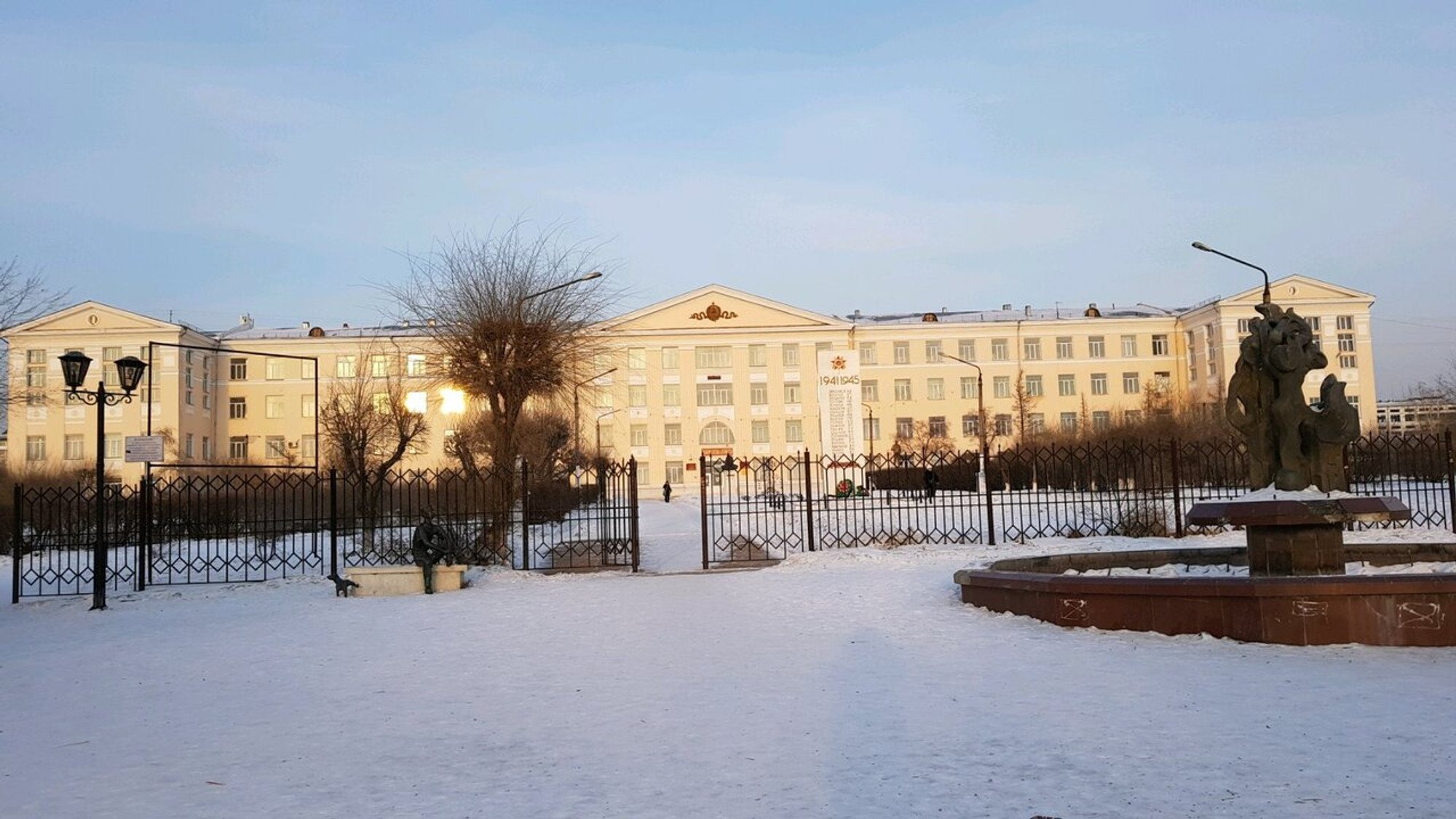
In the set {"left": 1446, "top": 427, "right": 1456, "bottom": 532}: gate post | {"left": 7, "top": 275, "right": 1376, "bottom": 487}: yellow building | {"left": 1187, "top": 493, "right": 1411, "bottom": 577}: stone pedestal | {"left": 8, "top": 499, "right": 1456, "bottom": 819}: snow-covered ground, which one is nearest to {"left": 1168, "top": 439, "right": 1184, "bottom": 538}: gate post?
{"left": 1446, "top": 427, "right": 1456, "bottom": 532}: gate post

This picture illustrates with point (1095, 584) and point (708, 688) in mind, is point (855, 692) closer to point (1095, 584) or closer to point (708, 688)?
point (708, 688)

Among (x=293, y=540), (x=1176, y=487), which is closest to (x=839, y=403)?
(x=1176, y=487)

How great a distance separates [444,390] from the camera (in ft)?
74.7

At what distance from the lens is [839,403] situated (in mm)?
34469

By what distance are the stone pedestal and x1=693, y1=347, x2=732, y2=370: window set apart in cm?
6829

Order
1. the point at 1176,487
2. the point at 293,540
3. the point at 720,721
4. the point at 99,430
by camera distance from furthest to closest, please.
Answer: the point at 293,540 < the point at 1176,487 < the point at 99,430 < the point at 720,721

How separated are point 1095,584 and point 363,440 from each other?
68.5 feet

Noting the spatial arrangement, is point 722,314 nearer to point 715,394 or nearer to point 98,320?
point 715,394

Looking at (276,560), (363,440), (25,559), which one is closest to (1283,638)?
(276,560)

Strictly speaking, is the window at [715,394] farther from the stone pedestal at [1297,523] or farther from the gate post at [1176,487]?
the stone pedestal at [1297,523]

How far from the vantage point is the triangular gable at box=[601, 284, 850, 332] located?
78.1 m

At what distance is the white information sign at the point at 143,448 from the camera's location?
16844 mm

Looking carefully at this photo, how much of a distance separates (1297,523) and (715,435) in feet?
227

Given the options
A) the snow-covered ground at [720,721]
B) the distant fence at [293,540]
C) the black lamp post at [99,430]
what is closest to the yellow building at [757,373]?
the distant fence at [293,540]
